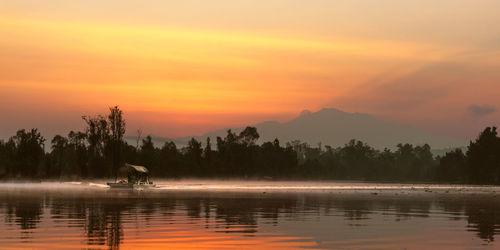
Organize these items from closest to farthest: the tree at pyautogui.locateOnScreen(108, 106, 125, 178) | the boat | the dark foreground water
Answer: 1. the dark foreground water
2. the boat
3. the tree at pyautogui.locateOnScreen(108, 106, 125, 178)

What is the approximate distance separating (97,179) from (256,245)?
15531cm

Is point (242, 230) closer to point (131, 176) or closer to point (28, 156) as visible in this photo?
point (131, 176)

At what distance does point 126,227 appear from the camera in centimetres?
3466

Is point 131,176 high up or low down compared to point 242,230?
up

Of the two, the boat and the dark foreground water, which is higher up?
the boat

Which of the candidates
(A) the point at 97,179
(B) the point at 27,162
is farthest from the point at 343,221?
(B) the point at 27,162

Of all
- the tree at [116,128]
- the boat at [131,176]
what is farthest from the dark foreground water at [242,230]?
the tree at [116,128]

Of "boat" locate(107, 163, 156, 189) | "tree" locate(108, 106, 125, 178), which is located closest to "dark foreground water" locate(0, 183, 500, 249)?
"boat" locate(107, 163, 156, 189)

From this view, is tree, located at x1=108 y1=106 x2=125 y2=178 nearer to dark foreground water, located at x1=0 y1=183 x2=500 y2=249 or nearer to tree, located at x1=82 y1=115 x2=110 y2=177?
tree, located at x1=82 y1=115 x2=110 y2=177

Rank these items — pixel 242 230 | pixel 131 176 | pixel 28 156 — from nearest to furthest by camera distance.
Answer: pixel 242 230, pixel 131 176, pixel 28 156

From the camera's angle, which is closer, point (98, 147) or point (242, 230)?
point (242, 230)

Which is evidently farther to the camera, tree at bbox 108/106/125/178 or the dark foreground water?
tree at bbox 108/106/125/178

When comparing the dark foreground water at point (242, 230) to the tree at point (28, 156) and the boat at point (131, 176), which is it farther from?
the tree at point (28, 156)

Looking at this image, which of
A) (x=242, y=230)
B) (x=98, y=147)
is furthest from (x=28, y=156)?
(x=242, y=230)
